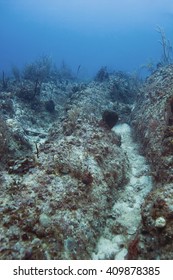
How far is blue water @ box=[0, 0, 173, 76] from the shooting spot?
452ft

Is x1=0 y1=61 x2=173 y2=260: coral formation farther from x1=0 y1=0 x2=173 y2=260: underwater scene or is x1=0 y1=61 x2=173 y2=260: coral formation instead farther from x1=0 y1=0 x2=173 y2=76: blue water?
x1=0 y1=0 x2=173 y2=76: blue water

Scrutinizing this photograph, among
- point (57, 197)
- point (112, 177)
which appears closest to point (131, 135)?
point (112, 177)

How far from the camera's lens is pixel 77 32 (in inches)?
6609

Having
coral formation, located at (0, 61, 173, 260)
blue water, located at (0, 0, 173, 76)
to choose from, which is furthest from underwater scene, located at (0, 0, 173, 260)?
blue water, located at (0, 0, 173, 76)

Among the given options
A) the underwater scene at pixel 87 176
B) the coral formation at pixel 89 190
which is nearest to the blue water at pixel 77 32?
the underwater scene at pixel 87 176

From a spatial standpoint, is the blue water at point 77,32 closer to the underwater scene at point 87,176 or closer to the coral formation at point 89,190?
the underwater scene at point 87,176

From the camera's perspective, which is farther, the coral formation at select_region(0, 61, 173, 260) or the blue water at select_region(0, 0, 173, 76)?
the blue water at select_region(0, 0, 173, 76)

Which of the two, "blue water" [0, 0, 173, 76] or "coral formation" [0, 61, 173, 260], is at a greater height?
"coral formation" [0, 61, 173, 260]

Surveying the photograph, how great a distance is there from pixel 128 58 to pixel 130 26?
1813cm

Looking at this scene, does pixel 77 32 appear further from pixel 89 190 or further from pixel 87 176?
pixel 89 190


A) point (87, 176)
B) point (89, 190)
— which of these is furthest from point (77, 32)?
point (89, 190)

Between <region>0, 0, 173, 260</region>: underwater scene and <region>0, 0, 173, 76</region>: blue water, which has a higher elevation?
<region>0, 0, 173, 260</region>: underwater scene

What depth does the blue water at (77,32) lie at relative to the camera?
137875 mm
